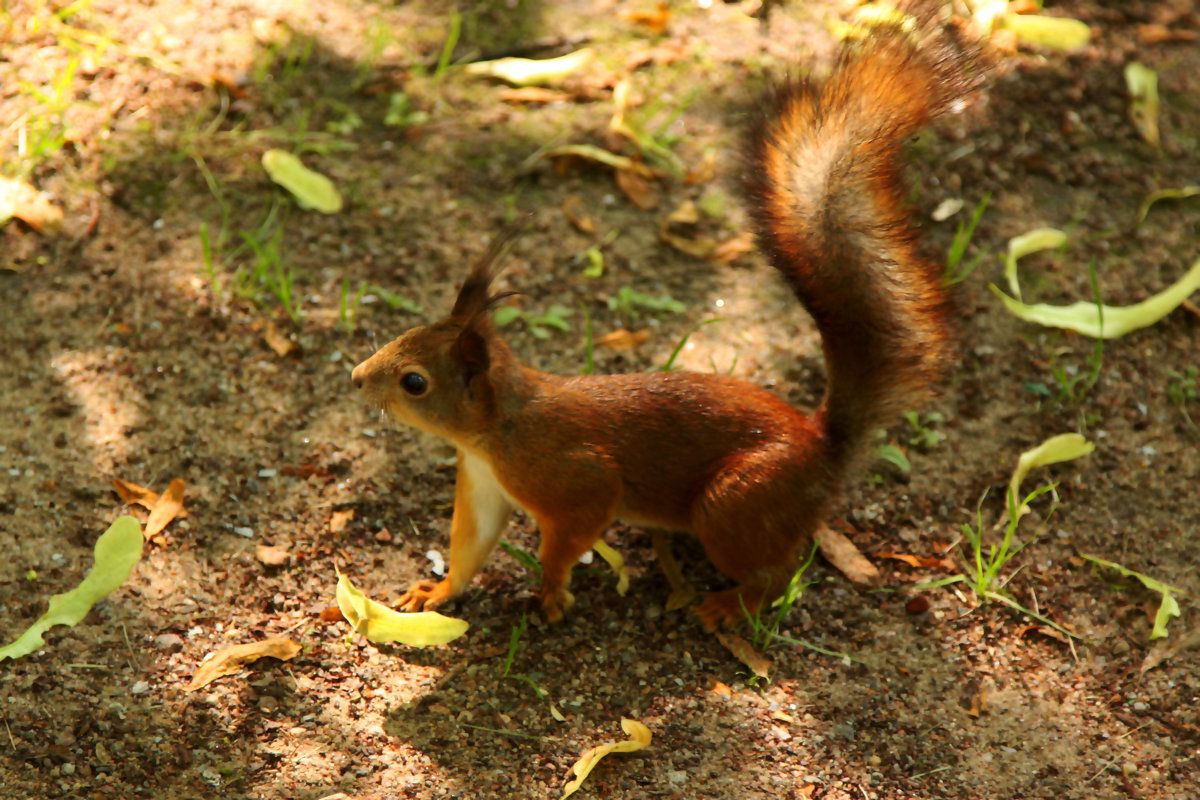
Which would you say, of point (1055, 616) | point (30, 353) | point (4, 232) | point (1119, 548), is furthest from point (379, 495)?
point (1119, 548)

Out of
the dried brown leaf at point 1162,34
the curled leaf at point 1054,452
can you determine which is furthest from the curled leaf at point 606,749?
the dried brown leaf at point 1162,34

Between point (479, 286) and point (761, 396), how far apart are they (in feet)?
2.39

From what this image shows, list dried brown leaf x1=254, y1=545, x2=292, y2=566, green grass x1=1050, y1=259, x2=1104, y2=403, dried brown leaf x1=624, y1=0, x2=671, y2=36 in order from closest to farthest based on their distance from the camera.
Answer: dried brown leaf x1=254, y1=545, x2=292, y2=566, green grass x1=1050, y1=259, x2=1104, y2=403, dried brown leaf x1=624, y1=0, x2=671, y2=36

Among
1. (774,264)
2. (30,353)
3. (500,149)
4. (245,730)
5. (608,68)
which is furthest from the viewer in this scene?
(608,68)

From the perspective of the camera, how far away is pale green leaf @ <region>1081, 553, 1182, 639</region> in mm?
2547

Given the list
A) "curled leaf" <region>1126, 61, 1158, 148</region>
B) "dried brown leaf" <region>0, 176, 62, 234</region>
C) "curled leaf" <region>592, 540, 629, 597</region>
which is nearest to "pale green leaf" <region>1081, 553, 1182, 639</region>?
"curled leaf" <region>592, 540, 629, 597</region>

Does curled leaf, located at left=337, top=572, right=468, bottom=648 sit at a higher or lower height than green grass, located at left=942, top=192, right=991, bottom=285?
lower

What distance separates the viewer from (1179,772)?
90.7 inches

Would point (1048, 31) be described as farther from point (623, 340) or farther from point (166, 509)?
point (166, 509)

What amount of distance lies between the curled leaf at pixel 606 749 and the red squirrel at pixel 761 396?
0.39 metres

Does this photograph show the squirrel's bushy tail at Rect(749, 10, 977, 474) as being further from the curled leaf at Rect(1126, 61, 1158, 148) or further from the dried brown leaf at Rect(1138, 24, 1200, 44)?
the dried brown leaf at Rect(1138, 24, 1200, 44)

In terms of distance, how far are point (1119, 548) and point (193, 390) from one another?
2517 mm

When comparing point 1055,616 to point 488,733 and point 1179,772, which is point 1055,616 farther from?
point 488,733

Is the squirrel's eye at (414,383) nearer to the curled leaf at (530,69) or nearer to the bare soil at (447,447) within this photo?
the bare soil at (447,447)
